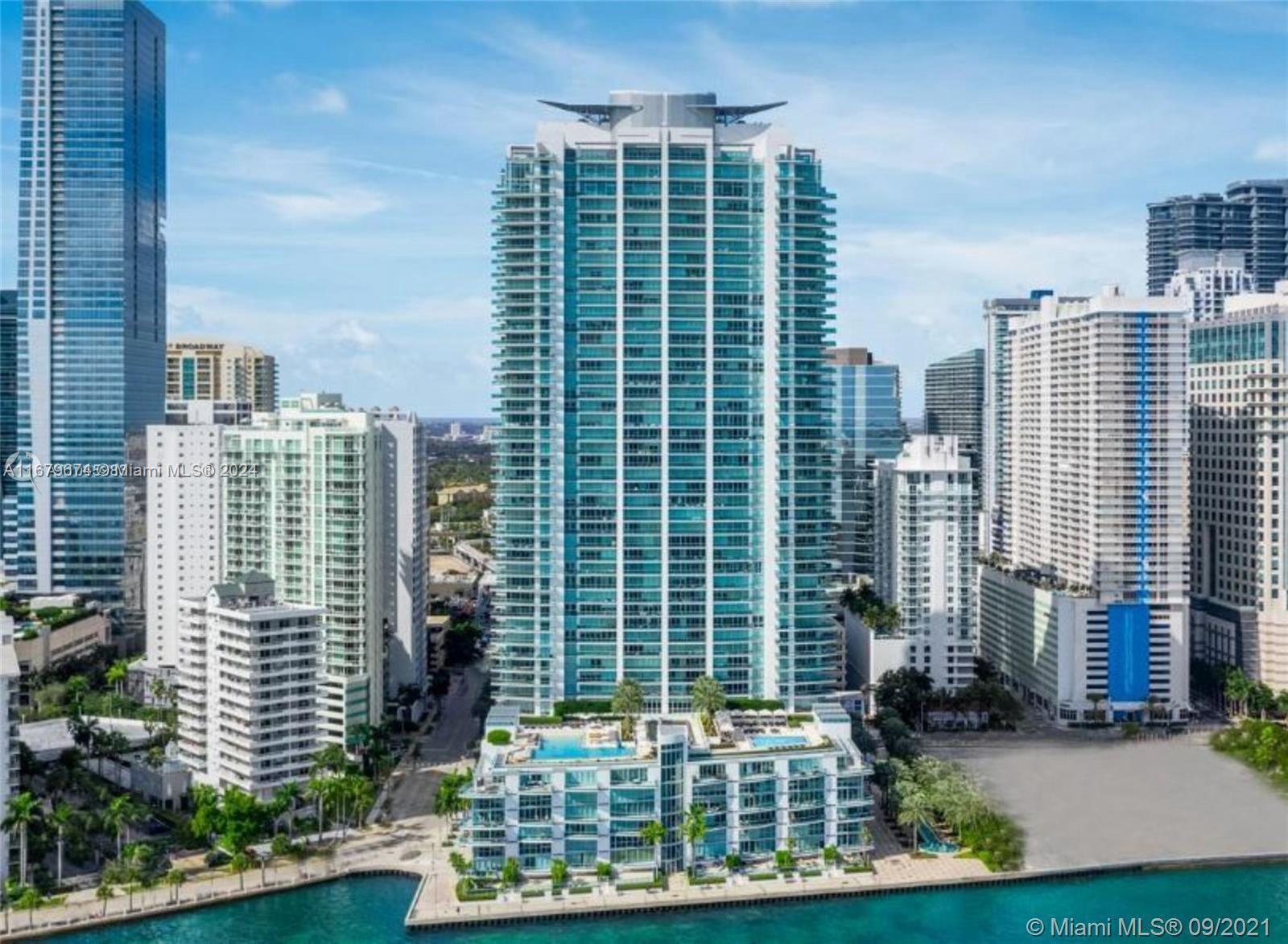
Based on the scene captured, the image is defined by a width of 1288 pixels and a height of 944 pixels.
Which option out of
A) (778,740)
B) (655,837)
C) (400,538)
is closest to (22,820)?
(655,837)

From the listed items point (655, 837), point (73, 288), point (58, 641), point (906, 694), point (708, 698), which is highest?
point (73, 288)

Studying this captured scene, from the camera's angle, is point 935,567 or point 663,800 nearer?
point 663,800

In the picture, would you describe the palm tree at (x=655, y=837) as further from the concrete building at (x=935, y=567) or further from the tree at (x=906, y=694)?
the concrete building at (x=935, y=567)

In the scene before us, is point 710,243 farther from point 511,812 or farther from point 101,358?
point 101,358

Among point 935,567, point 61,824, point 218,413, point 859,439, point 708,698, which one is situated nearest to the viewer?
point 61,824

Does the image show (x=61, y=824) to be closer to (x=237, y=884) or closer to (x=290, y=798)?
(x=237, y=884)

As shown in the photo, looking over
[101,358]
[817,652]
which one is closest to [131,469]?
[101,358]
